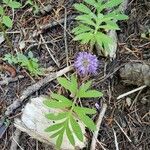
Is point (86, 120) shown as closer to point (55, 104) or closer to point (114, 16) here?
point (55, 104)

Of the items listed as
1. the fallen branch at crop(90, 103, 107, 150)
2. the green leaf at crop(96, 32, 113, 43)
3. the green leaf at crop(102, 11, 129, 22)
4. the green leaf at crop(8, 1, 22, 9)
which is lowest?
the fallen branch at crop(90, 103, 107, 150)

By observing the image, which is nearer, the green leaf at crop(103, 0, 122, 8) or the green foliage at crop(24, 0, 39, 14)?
the green leaf at crop(103, 0, 122, 8)

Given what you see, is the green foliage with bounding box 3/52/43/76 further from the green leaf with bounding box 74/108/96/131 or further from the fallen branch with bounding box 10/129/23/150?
the green leaf with bounding box 74/108/96/131

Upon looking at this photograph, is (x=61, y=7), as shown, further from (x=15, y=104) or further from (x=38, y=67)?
(x=15, y=104)

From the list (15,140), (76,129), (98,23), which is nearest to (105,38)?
(98,23)

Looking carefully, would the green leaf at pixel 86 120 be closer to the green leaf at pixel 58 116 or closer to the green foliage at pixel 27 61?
the green leaf at pixel 58 116

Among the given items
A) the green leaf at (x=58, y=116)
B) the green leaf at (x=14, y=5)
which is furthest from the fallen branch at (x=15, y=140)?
the green leaf at (x=14, y=5)

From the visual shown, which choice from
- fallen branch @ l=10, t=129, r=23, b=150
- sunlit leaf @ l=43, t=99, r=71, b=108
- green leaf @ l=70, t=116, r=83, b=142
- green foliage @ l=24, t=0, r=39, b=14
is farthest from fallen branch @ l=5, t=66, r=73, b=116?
green foliage @ l=24, t=0, r=39, b=14
